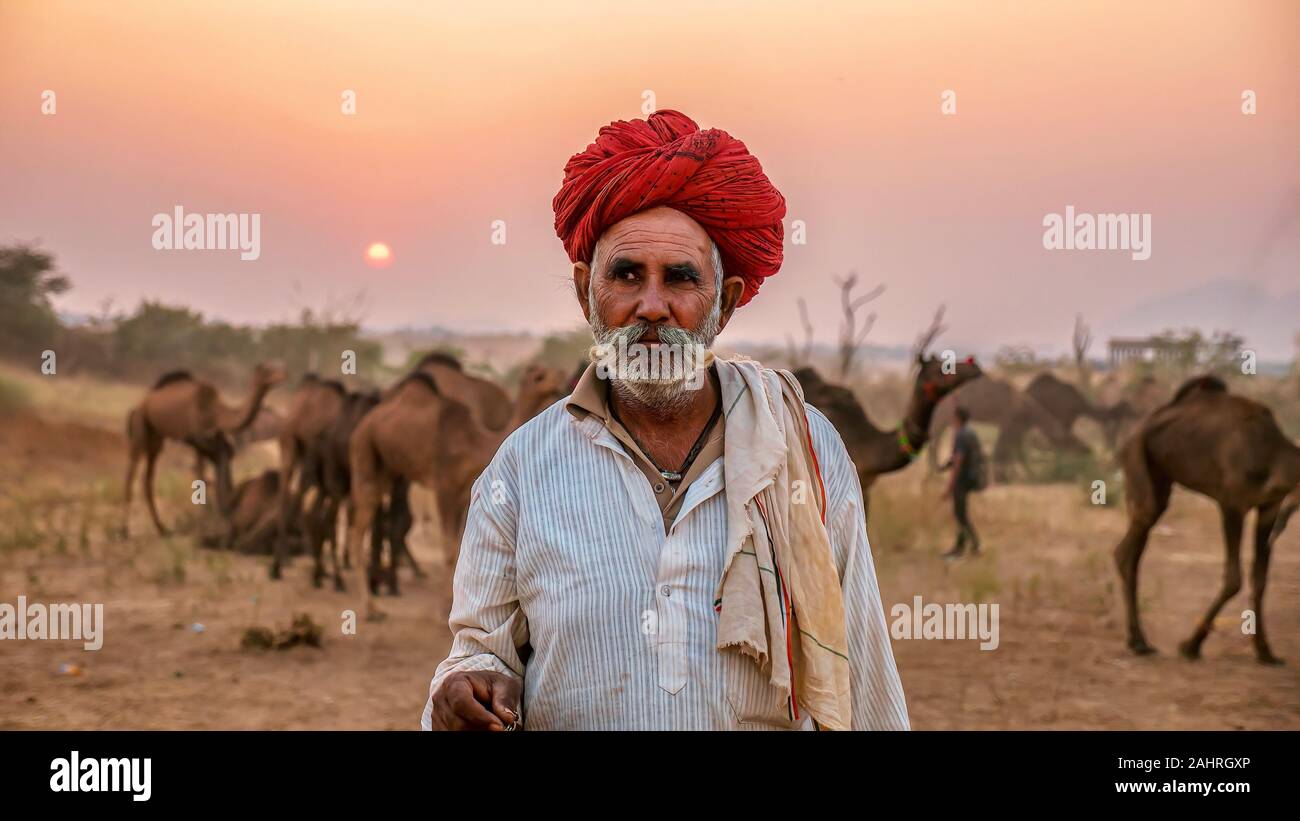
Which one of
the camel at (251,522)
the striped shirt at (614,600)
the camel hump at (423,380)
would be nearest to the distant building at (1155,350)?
the camel hump at (423,380)

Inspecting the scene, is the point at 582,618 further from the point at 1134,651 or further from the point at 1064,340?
the point at 1064,340

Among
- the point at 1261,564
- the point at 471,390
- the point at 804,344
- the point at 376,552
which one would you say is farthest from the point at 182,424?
the point at 1261,564

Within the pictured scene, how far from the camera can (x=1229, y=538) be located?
8.87 metres

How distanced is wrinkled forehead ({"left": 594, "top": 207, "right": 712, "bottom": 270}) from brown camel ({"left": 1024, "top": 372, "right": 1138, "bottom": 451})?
10.4m

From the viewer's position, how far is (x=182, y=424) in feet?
37.1

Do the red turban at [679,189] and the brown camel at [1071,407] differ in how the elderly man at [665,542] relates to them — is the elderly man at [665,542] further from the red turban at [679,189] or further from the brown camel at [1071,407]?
the brown camel at [1071,407]

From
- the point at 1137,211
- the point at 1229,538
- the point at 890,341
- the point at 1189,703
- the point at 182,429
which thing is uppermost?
the point at 1137,211

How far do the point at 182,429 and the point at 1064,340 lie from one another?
8.22 metres

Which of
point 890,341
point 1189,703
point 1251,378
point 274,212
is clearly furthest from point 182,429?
point 1251,378

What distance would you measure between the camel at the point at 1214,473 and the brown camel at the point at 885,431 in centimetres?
198

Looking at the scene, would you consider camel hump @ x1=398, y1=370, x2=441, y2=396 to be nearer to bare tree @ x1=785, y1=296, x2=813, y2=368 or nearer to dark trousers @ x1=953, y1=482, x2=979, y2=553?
bare tree @ x1=785, y1=296, x2=813, y2=368

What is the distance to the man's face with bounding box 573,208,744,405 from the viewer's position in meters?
2.21

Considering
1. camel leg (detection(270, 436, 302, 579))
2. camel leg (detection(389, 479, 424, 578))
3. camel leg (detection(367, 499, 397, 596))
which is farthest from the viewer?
camel leg (detection(270, 436, 302, 579))

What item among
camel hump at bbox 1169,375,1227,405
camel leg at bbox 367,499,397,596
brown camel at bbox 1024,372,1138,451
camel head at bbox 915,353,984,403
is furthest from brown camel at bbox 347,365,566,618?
brown camel at bbox 1024,372,1138,451
